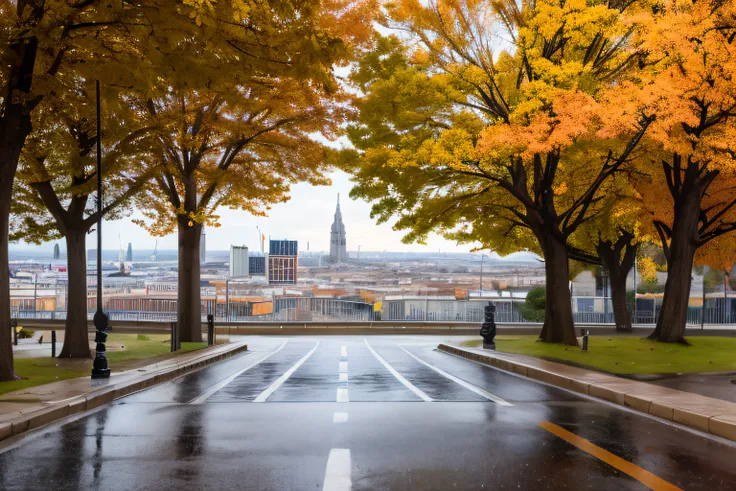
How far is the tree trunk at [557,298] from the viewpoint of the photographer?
73.6 ft

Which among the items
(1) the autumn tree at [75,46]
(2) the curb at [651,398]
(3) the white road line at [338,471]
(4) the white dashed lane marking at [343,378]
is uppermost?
(1) the autumn tree at [75,46]

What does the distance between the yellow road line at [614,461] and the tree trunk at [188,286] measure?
18.3 metres

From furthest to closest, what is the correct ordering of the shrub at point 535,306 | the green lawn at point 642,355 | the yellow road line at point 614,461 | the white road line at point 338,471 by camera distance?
the shrub at point 535,306, the green lawn at point 642,355, the yellow road line at point 614,461, the white road line at point 338,471

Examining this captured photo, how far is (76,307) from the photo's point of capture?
18.0 meters

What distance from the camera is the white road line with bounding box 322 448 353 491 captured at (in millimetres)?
5684

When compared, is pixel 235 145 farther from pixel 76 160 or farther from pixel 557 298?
pixel 557 298

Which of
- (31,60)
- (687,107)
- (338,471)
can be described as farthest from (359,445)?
(687,107)

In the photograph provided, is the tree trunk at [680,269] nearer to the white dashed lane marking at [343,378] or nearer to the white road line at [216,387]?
the white dashed lane marking at [343,378]

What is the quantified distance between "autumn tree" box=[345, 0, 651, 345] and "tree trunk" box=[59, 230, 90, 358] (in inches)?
344

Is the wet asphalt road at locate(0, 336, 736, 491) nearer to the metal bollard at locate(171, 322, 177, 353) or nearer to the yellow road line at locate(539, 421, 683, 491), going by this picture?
the yellow road line at locate(539, 421, 683, 491)

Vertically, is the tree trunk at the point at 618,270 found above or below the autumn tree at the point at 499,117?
below

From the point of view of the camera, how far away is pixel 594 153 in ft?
70.3

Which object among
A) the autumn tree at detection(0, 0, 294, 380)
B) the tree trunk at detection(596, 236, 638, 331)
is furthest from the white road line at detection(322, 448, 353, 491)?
the tree trunk at detection(596, 236, 638, 331)

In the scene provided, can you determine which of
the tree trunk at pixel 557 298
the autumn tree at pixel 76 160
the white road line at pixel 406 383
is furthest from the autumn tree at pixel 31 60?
the tree trunk at pixel 557 298
